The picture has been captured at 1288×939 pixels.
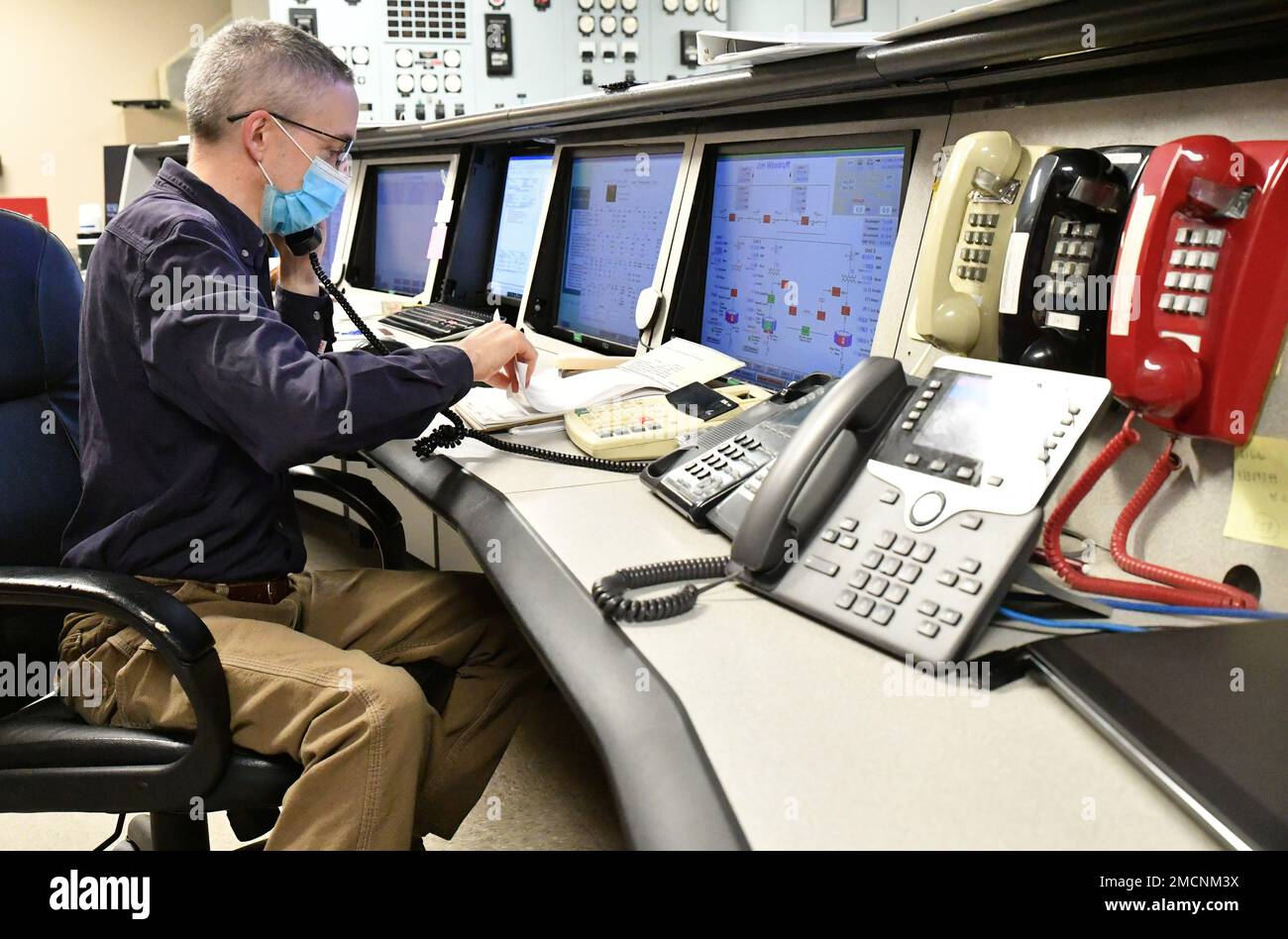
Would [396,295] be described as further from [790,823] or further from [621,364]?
[790,823]

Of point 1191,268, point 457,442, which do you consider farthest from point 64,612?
point 1191,268

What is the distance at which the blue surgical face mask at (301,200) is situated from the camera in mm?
1354

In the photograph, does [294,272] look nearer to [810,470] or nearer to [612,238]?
[612,238]

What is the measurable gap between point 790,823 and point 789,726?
0.10 meters

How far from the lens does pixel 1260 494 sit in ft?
2.73

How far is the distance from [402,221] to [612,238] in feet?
4.17

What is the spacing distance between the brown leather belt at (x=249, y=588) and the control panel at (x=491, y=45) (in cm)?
317

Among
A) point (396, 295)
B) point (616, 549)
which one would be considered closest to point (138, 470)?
point (616, 549)

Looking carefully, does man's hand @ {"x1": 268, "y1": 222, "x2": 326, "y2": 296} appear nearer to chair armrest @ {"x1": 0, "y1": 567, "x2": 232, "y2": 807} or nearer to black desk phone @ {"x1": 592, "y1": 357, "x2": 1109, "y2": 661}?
chair armrest @ {"x1": 0, "y1": 567, "x2": 232, "y2": 807}

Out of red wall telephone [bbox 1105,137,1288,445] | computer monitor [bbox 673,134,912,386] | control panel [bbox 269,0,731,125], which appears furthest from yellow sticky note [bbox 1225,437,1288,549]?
control panel [bbox 269,0,731,125]

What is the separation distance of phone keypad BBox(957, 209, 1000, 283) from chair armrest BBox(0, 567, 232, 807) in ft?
2.83

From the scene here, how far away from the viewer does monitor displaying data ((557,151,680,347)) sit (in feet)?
5.89

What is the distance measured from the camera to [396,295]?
298 centimetres

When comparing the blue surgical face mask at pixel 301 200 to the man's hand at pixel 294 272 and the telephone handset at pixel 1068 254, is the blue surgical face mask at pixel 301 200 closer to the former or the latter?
the man's hand at pixel 294 272
